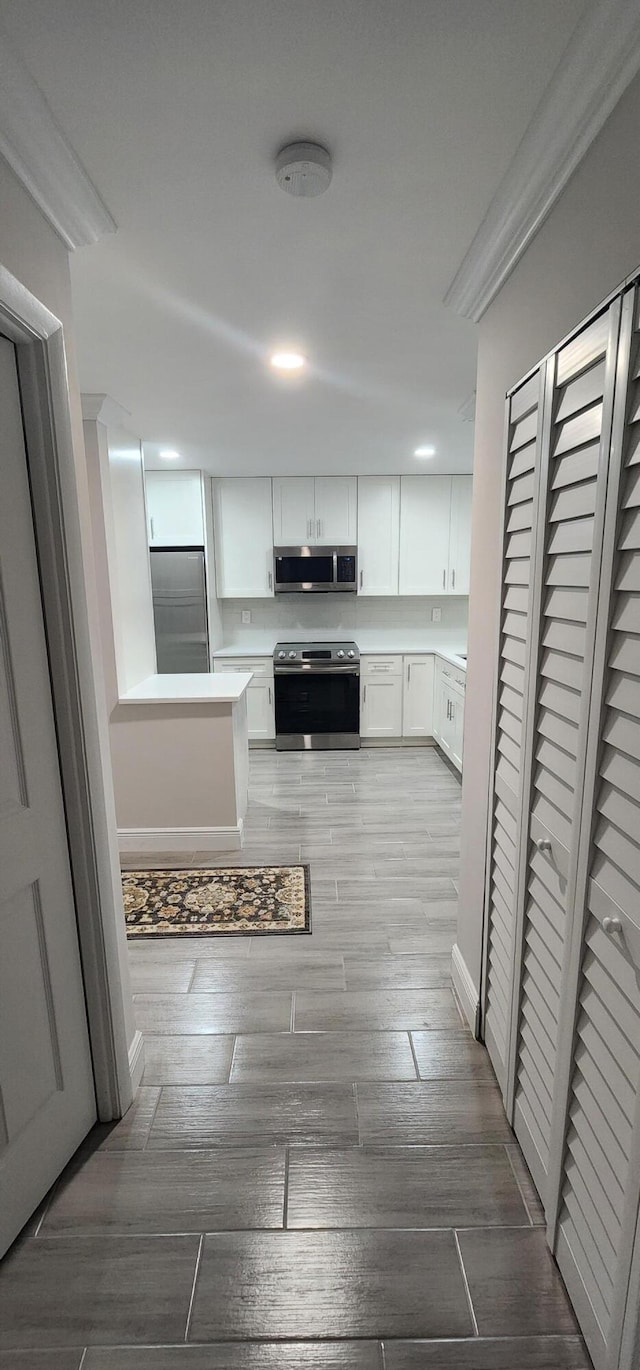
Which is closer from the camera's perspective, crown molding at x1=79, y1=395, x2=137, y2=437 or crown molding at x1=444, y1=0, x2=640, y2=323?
crown molding at x1=444, y1=0, x2=640, y2=323

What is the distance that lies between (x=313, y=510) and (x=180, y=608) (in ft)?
4.63

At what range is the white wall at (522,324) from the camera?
3.16 feet

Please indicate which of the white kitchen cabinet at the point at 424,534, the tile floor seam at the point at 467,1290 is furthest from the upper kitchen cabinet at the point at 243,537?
the tile floor seam at the point at 467,1290

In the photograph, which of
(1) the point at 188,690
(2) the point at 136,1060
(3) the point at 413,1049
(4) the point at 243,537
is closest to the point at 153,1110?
(2) the point at 136,1060

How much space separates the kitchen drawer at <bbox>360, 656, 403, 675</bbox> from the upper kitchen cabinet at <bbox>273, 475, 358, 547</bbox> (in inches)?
41.0

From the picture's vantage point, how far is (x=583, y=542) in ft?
3.57

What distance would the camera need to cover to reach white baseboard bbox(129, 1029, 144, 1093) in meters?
1.71

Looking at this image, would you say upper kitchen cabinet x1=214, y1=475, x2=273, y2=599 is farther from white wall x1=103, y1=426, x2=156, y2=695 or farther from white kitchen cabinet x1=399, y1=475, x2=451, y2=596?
white wall x1=103, y1=426, x2=156, y2=695

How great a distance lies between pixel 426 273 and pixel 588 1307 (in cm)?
240

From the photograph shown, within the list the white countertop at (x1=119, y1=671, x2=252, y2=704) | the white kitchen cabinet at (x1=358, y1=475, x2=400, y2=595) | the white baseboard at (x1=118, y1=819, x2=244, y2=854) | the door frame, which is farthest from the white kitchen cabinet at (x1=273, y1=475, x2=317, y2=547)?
the door frame

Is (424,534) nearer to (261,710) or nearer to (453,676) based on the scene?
(453,676)

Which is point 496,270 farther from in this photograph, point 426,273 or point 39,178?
point 39,178

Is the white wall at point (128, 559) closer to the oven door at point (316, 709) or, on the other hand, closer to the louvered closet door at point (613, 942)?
the oven door at point (316, 709)

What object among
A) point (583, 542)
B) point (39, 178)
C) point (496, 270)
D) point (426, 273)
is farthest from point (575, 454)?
point (39, 178)
